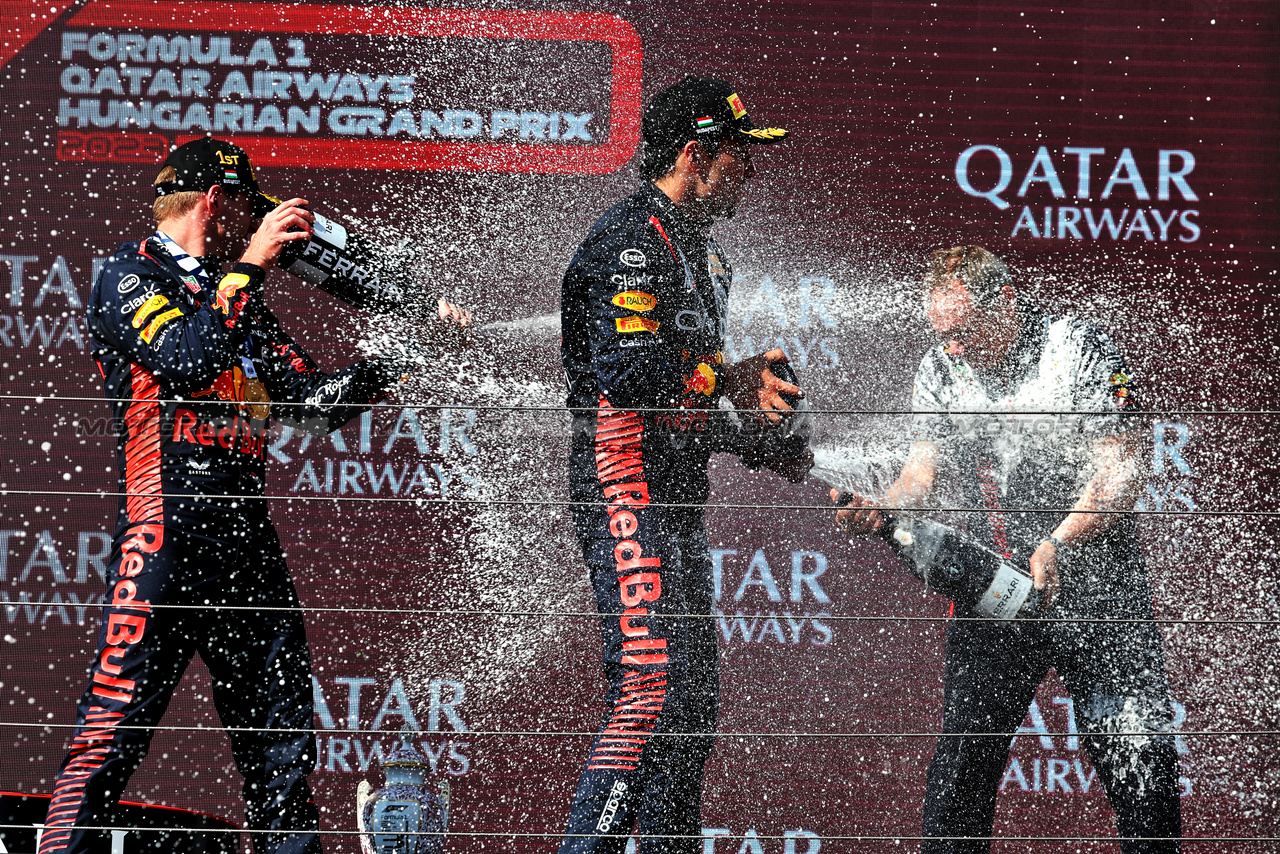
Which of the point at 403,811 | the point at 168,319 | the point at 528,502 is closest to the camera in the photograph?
the point at 528,502

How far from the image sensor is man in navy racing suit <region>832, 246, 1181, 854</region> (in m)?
2.00

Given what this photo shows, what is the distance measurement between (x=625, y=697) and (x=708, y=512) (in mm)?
442

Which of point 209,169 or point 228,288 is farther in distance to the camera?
point 209,169

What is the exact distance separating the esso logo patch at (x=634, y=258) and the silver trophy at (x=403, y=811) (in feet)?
3.03

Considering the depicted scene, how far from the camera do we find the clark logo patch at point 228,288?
5.49ft

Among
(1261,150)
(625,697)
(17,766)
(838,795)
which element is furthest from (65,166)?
(1261,150)

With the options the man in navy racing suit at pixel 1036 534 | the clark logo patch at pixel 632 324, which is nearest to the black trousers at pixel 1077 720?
the man in navy racing suit at pixel 1036 534

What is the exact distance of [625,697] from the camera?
170 cm

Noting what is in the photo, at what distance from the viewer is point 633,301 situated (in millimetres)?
1769

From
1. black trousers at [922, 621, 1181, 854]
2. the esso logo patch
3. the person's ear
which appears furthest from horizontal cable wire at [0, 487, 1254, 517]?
the person's ear

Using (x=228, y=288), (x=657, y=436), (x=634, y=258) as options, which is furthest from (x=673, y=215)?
(x=228, y=288)

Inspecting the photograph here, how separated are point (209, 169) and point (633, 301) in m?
0.71

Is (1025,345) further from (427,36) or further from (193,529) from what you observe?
(193,529)

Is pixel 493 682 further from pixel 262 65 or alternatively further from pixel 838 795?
pixel 262 65
